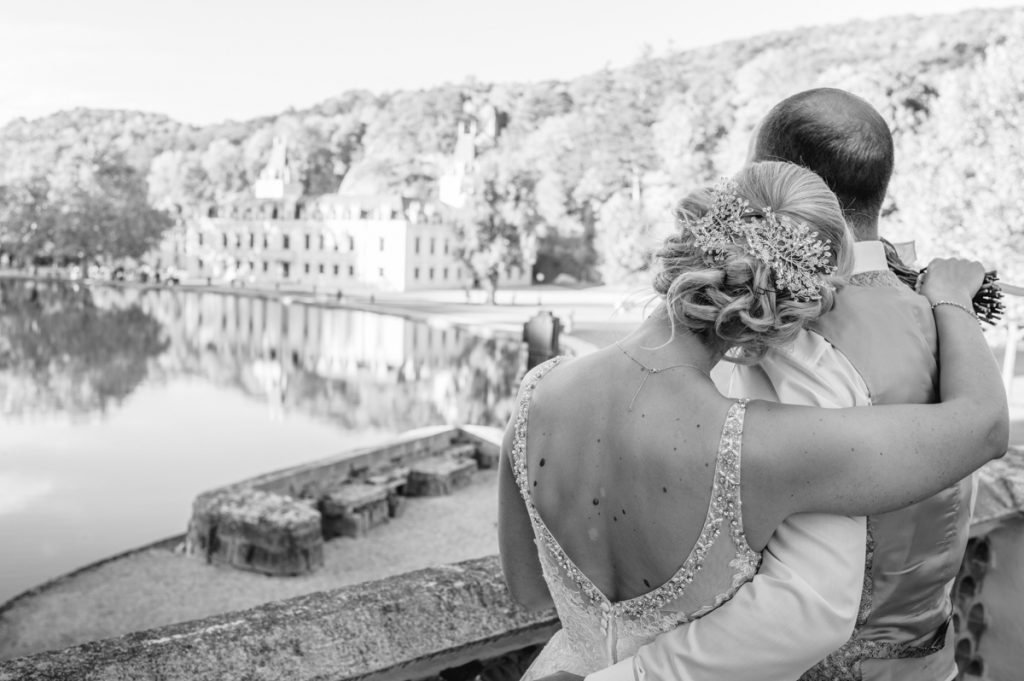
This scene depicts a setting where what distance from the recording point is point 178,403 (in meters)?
33.0

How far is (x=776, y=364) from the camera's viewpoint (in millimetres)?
1807

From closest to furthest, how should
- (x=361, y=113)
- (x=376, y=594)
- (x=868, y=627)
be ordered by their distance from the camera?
(x=868, y=627), (x=376, y=594), (x=361, y=113)

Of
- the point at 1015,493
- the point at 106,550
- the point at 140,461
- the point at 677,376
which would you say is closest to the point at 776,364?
A: the point at 677,376

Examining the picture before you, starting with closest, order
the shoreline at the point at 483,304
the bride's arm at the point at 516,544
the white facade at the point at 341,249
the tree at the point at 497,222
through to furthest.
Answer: the bride's arm at the point at 516,544, the shoreline at the point at 483,304, the tree at the point at 497,222, the white facade at the point at 341,249

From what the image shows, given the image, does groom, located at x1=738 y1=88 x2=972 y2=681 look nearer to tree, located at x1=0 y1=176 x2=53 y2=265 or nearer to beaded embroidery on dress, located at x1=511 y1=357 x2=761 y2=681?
beaded embroidery on dress, located at x1=511 y1=357 x2=761 y2=681

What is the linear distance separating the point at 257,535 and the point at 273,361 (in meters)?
27.1

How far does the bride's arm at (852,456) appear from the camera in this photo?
1.57 meters

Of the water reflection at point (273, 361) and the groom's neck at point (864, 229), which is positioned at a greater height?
the groom's neck at point (864, 229)

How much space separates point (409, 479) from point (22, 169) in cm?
8899

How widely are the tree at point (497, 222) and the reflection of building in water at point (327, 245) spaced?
1653cm

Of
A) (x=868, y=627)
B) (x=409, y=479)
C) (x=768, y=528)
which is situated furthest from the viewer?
(x=409, y=479)

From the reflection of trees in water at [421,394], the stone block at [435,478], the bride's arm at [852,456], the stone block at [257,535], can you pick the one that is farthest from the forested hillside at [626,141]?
the stone block at [257,535]

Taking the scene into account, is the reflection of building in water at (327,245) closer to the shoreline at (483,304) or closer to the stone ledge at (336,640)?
the shoreline at (483,304)

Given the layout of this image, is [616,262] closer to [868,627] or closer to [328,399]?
[328,399]
